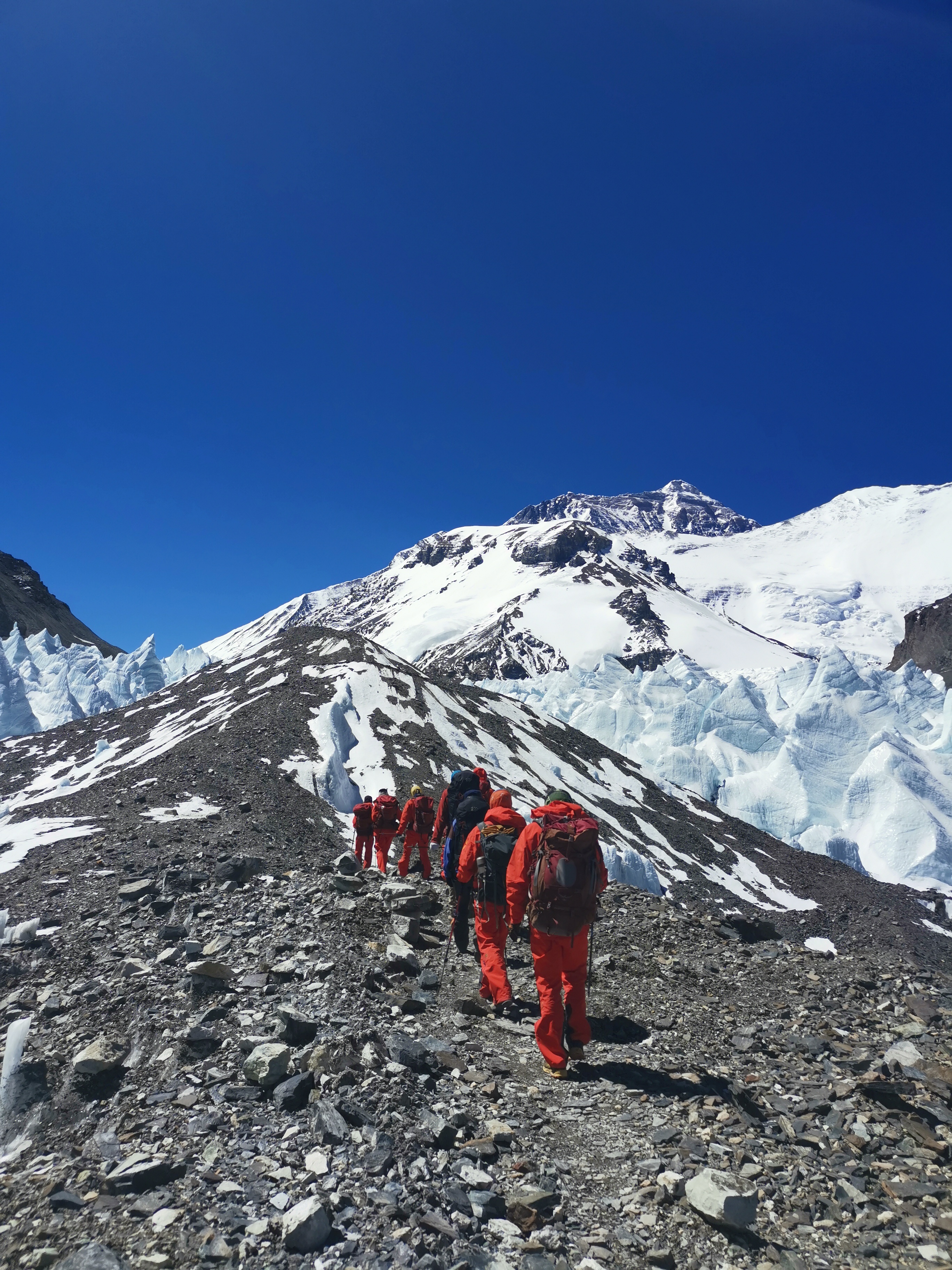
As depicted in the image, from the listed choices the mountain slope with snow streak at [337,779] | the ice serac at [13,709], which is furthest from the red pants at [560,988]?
the ice serac at [13,709]

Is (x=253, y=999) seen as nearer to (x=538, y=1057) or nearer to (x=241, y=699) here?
(x=538, y=1057)

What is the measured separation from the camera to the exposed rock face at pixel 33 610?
509 feet

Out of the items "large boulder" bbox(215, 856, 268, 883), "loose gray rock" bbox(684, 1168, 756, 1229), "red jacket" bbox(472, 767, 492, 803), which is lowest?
"loose gray rock" bbox(684, 1168, 756, 1229)

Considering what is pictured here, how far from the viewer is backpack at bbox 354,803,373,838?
1909cm

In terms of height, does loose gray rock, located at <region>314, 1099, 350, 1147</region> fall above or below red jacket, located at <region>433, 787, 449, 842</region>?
below

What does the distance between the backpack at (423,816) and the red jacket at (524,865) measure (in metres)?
8.89

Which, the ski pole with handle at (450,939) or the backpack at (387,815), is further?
the backpack at (387,815)

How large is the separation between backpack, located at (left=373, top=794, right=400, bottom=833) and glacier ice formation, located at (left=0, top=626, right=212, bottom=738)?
68614mm

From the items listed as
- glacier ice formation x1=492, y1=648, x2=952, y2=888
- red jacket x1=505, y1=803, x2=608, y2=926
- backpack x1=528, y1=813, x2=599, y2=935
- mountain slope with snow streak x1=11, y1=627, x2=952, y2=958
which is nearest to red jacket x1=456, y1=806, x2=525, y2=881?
red jacket x1=505, y1=803, x2=608, y2=926

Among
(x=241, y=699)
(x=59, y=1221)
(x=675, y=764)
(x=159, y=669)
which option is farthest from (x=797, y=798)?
(x=159, y=669)

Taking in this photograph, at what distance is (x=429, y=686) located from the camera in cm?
5834

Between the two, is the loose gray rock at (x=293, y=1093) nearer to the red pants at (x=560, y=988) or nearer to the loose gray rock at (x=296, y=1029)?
the loose gray rock at (x=296, y=1029)

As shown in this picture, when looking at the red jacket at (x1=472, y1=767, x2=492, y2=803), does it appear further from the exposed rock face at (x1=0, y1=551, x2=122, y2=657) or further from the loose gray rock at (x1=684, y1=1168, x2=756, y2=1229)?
the exposed rock face at (x1=0, y1=551, x2=122, y2=657)

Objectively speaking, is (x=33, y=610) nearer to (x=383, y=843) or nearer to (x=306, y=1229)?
(x=383, y=843)
